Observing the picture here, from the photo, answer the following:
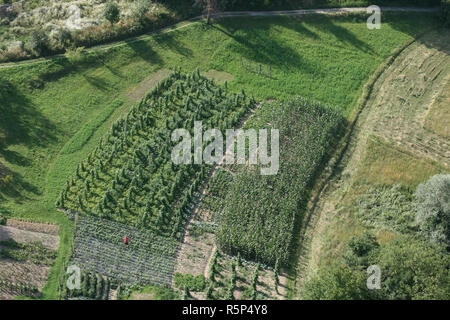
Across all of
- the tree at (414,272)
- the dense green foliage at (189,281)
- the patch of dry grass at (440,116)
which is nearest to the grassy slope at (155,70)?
the patch of dry grass at (440,116)

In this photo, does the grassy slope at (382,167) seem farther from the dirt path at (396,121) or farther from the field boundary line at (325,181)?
the field boundary line at (325,181)

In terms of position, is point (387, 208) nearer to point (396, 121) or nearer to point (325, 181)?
point (325, 181)

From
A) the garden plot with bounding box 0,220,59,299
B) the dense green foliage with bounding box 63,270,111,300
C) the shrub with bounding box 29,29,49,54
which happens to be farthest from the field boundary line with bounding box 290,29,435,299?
the shrub with bounding box 29,29,49,54

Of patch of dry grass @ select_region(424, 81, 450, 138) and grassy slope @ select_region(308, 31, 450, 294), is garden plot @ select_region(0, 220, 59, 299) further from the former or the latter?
patch of dry grass @ select_region(424, 81, 450, 138)

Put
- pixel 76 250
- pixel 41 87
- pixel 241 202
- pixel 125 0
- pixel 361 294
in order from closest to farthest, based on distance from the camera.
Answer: pixel 361 294 < pixel 76 250 < pixel 241 202 < pixel 41 87 < pixel 125 0

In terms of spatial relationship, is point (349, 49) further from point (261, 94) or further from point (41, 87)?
point (41, 87)

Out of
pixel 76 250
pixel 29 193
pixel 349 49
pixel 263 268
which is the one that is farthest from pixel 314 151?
pixel 29 193
